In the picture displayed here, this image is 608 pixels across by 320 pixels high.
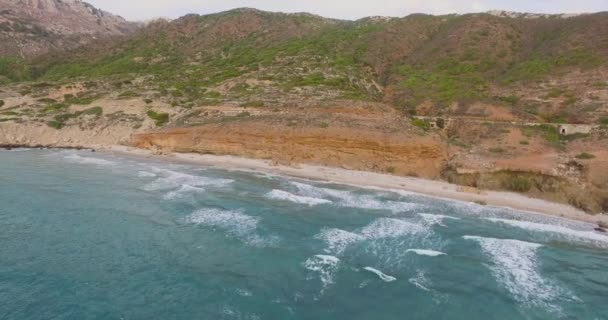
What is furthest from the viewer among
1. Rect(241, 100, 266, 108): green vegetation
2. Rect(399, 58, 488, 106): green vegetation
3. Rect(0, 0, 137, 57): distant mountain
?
Rect(0, 0, 137, 57): distant mountain

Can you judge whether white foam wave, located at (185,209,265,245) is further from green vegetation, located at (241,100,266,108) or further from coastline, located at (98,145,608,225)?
green vegetation, located at (241,100,266,108)

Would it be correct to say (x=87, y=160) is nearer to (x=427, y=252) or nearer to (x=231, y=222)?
(x=231, y=222)

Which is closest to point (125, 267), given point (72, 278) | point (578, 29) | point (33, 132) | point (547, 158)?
point (72, 278)

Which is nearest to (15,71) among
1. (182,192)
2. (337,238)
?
(182,192)

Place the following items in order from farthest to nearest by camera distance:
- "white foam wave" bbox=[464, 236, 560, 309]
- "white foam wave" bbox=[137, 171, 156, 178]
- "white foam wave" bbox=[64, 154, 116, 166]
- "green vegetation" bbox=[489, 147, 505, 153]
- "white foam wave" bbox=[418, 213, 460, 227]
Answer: "white foam wave" bbox=[64, 154, 116, 166], "green vegetation" bbox=[489, 147, 505, 153], "white foam wave" bbox=[137, 171, 156, 178], "white foam wave" bbox=[418, 213, 460, 227], "white foam wave" bbox=[464, 236, 560, 309]

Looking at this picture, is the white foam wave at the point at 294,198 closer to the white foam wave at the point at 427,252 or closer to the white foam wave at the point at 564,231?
the white foam wave at the point at 427,252

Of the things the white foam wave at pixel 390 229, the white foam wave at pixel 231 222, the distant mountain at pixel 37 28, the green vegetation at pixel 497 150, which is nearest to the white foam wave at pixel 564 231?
the white foam wave at pixel 390 229

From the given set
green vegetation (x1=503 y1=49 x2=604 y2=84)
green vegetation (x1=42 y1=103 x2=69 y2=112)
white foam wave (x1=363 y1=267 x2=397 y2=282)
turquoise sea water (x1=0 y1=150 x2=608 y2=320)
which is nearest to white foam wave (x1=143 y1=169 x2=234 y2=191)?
turquoise sea water (x1=0 y1=150 x2=608 y2=320)
